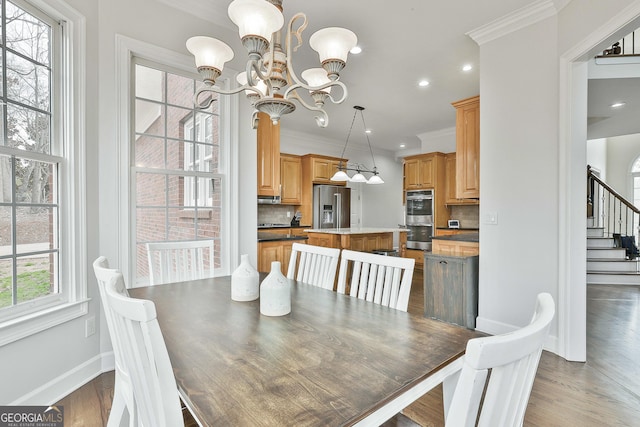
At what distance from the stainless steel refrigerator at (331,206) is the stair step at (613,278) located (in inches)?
177

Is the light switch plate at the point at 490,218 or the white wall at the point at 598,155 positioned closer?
the light switch plate at the point at 490,218

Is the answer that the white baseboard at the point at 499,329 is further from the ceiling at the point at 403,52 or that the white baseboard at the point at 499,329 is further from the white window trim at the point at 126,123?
the white window trim at the point at 126,123

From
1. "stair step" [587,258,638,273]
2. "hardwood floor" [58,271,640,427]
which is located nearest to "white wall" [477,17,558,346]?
"hardwood floor" [58,271,640,427]

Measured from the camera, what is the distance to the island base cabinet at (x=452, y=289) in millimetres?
2994

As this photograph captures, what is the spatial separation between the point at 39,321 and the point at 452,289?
10.7 feet

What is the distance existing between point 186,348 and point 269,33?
1.41m

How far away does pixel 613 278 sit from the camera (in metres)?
5.07

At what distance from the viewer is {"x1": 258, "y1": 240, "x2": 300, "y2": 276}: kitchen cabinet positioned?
3928mm

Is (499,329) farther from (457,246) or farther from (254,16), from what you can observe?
(254,16)

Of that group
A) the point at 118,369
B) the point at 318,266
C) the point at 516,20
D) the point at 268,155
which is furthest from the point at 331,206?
the point at 118,369

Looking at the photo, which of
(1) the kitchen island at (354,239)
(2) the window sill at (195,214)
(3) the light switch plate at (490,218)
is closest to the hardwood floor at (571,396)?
(3) the light switch plate at (490,218)

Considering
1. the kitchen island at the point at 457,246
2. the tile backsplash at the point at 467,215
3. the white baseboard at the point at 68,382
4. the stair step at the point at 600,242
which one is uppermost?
the tile backsplash at the point at 467,215

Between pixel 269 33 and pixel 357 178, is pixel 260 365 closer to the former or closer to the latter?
pixel 269 33

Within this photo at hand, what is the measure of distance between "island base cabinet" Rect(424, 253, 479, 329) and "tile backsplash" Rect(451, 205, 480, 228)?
328 cm
